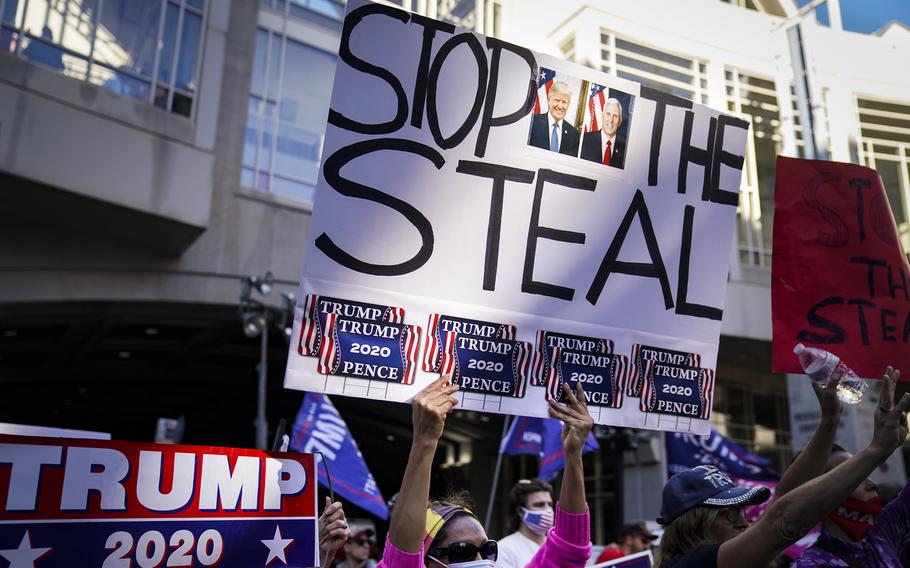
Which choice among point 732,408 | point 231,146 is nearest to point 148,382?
point 231,146

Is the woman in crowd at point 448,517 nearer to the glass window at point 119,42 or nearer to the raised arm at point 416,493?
the raised arm at point 416,493

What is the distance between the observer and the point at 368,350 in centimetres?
304

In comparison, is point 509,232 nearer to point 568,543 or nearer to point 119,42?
point 568,543

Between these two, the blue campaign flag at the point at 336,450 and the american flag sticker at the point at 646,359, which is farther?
the blue campaign flag at the point at 336,450

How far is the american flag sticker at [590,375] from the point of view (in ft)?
11.0

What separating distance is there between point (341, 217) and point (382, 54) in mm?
707

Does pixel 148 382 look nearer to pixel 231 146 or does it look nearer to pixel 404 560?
pixel 231 146

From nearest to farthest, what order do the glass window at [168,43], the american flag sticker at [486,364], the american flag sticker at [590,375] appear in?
1. the american flag sticker at [486,364]
2. the american flag sticker at [590,375]
3. the glass window at [168,43]

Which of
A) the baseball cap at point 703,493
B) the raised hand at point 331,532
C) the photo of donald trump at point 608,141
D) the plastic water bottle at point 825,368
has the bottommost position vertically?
the raised hand at point 331,532

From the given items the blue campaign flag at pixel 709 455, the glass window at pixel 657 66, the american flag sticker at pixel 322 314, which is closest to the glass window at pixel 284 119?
the glass window at pixel 657 66

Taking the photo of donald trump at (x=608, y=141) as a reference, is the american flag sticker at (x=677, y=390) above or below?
below

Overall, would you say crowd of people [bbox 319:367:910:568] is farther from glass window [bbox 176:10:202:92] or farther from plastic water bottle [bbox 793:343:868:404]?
glass window [bbox 176:10:202:92]

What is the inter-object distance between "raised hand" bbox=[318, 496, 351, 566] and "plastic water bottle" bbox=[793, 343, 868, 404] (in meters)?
2.11

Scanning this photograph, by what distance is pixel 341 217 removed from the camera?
10.2 ft
